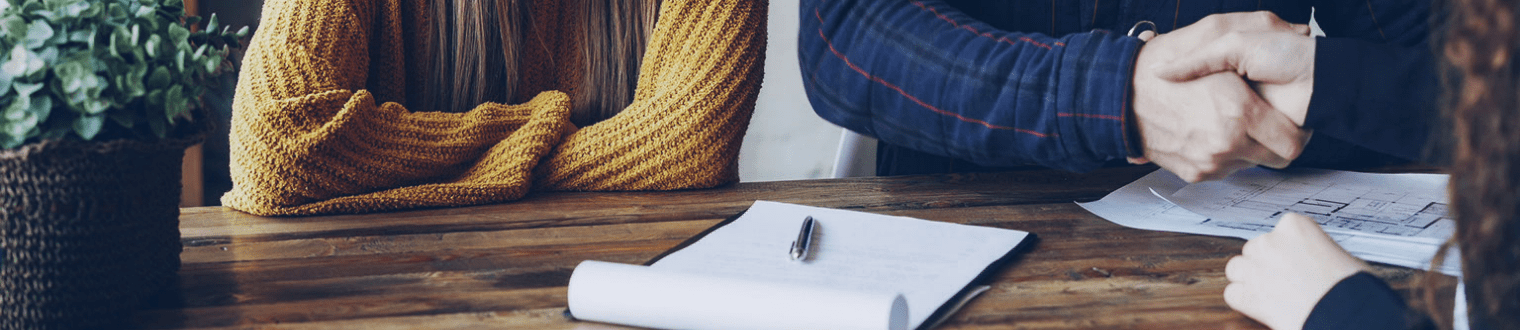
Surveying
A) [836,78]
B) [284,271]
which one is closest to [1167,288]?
[836,78]

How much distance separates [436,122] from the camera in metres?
1.03

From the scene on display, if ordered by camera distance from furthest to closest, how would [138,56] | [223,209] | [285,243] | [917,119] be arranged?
[917,119]
[223,209]
[285,243]
[138,56]

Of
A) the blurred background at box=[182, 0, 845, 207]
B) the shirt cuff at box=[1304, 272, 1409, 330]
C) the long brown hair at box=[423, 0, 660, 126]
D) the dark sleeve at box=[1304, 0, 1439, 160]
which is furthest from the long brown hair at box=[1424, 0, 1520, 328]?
the blurred background at box=[182, 0, 845, 207]

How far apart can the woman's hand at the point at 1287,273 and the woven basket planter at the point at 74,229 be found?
2.13 ft

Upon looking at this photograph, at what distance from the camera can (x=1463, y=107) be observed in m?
0.29

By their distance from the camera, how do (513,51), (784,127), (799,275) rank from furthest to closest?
(784,127), (513,51), (799,275)

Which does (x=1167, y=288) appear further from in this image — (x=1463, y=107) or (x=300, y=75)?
(x=300, y=75)

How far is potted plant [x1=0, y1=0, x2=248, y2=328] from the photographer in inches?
21.0

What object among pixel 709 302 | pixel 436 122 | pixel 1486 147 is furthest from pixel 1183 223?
pixel 436 122

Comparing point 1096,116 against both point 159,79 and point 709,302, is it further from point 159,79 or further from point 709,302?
point 159,79

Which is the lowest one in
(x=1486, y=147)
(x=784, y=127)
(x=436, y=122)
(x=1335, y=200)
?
(x=784, y=127)

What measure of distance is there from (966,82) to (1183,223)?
9.0 inches

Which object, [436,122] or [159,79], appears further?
[436,122]

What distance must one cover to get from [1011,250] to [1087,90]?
0.67ft
